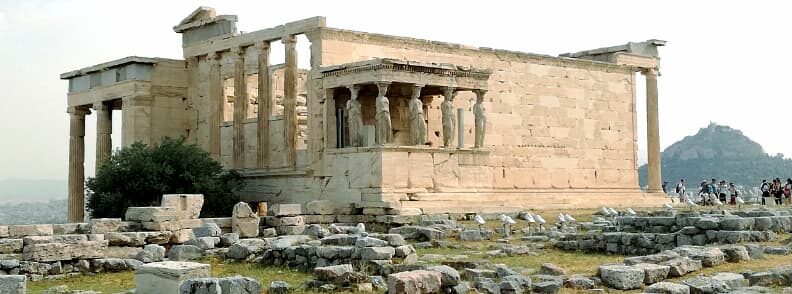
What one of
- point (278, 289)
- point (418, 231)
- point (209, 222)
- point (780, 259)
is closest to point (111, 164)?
Answer: point (209, 222)

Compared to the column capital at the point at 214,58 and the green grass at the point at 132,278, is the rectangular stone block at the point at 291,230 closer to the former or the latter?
the green grass at the point at 132,278

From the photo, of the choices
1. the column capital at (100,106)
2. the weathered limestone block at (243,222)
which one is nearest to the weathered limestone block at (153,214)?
the weathered limestone block at (243,222)

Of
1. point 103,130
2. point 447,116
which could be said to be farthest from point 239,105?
point 447,116

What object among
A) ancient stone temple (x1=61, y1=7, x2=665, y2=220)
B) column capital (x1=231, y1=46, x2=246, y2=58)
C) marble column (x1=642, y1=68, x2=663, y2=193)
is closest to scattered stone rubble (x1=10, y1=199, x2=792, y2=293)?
ancient stone temple (x1=61, y1=7, x2=665, y2=220)

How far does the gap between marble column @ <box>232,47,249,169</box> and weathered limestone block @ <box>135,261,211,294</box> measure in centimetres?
1497

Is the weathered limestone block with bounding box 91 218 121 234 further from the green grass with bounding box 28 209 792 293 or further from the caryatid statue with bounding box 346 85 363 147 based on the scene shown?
the caryatid statue with bounding box 346 85 363 147

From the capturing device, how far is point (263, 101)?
25.1 metres

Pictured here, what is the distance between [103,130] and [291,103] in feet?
22.7

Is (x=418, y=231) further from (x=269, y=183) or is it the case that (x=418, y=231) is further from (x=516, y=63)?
(x=516, y=63)

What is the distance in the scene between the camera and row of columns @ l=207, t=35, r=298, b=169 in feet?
79.2

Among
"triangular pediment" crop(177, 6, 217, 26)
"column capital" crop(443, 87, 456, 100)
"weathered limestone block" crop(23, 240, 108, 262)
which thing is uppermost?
"triangular pediment" crop(177, 6, 217, 26)

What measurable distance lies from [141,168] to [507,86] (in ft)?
31.0

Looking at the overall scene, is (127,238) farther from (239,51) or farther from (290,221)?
(239,51)

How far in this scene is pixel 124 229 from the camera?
55.7 ft
